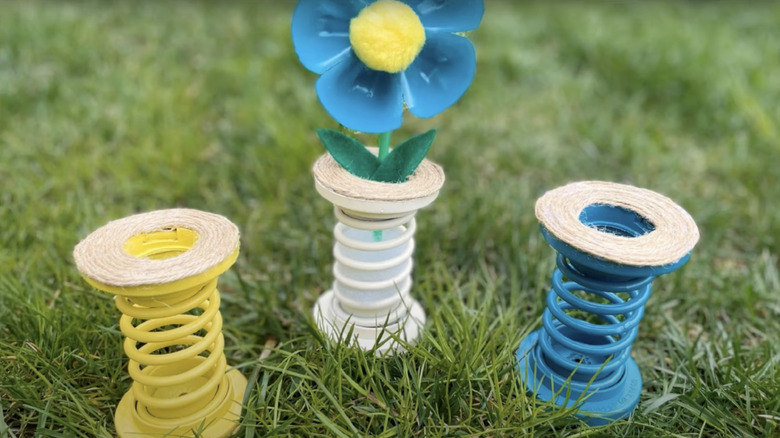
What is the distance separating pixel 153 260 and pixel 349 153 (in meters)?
0.63

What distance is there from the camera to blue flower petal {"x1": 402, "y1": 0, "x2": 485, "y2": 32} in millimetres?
1761

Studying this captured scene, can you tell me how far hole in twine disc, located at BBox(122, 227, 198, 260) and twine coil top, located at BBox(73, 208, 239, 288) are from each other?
0.04 ft

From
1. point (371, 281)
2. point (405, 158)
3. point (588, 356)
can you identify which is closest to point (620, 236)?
point (588, 356)

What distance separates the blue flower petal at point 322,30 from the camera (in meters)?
1.71

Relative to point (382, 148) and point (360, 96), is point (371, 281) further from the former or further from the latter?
point (360, 96)

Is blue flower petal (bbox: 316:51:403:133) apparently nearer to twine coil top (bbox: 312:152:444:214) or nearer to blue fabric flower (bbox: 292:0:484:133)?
blue fabric flower (bbox: 292:0:484:133)

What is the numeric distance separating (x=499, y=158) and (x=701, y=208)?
3.37ft

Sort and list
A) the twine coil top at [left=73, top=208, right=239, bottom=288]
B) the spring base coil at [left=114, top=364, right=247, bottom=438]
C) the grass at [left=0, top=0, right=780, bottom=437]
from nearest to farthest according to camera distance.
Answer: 1. the twine coil top at [left=73, top=208, right=239, bottom=288]
2. the spring base coil at [left=114, top=364, right=247, bottom=438]
3. the grass at [left=0, top=0, right=780, bottom=437]

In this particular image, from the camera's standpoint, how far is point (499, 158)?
3.24m

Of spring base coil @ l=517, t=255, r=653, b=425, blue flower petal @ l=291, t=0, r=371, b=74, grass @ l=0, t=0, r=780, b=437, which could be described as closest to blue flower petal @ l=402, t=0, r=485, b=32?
blue flower petal @ l=291, t=0, r=371, b=74

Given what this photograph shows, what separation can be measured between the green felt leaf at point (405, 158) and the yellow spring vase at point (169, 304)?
49 centimetres

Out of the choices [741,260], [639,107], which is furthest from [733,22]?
[741,260]

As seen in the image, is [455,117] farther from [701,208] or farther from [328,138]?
[328,138]

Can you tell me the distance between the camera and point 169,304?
1.50 m
